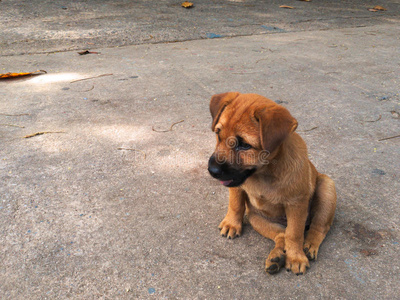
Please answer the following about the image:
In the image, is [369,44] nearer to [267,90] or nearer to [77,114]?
[267,90]

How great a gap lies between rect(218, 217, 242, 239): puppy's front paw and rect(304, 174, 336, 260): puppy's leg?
0.54 m

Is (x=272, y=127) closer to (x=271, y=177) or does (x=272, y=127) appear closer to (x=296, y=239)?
(x=271, y=177)

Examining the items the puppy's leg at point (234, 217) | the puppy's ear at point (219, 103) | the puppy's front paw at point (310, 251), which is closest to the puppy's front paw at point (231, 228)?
the puppy's leg at point (234, 217)

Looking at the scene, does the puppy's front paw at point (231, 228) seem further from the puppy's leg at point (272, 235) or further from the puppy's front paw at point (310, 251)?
the puppy's front paw at point (310, 251)

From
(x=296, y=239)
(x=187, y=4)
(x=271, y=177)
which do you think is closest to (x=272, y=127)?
(x=271, y=177)

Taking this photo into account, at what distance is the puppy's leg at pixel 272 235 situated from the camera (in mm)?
2641

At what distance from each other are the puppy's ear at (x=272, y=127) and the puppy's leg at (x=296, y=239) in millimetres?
550

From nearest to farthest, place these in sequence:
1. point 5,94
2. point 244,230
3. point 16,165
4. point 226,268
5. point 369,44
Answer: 1. point 226,268
2. point 244,230
3. point 16,165
4. point 5,94
5. point 369,44

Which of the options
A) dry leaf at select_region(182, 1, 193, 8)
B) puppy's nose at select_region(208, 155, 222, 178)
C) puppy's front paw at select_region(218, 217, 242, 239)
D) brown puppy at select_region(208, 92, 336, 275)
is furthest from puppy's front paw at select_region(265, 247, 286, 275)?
dry leaf at select_region(182, 1, 193, 8)

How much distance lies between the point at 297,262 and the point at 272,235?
1.09 feet

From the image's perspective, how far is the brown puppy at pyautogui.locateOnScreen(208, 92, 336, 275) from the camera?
2449mm

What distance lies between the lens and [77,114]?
5.22 m

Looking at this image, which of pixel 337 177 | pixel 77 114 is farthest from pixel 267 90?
pixel 77 114

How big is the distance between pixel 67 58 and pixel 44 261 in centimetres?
586
